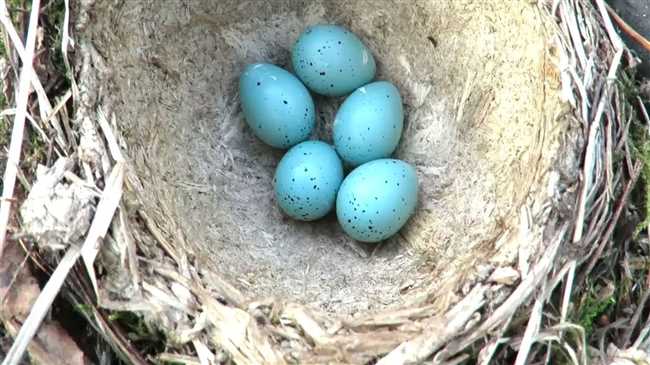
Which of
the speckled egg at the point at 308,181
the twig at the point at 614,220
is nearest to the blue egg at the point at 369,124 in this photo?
the speckled egg at the point at 308,181

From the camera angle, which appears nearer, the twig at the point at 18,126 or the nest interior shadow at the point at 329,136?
the twig at the point at 18,126

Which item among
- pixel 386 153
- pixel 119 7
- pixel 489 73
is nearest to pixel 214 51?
pixel 119 7

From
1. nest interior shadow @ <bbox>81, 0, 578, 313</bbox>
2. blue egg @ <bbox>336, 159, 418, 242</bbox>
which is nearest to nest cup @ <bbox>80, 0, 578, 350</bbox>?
nest interior shadow @ <bbox>81, 0, 578, 313</bbox>

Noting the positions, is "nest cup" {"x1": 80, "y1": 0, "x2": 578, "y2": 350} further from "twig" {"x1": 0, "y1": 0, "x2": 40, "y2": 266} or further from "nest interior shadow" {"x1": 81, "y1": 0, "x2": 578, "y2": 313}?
"twig" {"x1": 0, "y1": 0, "x2": 40, "y2": 266}

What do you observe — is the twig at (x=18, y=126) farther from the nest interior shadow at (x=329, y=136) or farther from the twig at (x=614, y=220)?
the twig at (x=614, y=220)

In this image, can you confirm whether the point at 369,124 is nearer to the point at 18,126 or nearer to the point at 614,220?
the point at 614,220

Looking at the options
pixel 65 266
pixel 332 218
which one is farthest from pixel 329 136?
pixel 65 266
